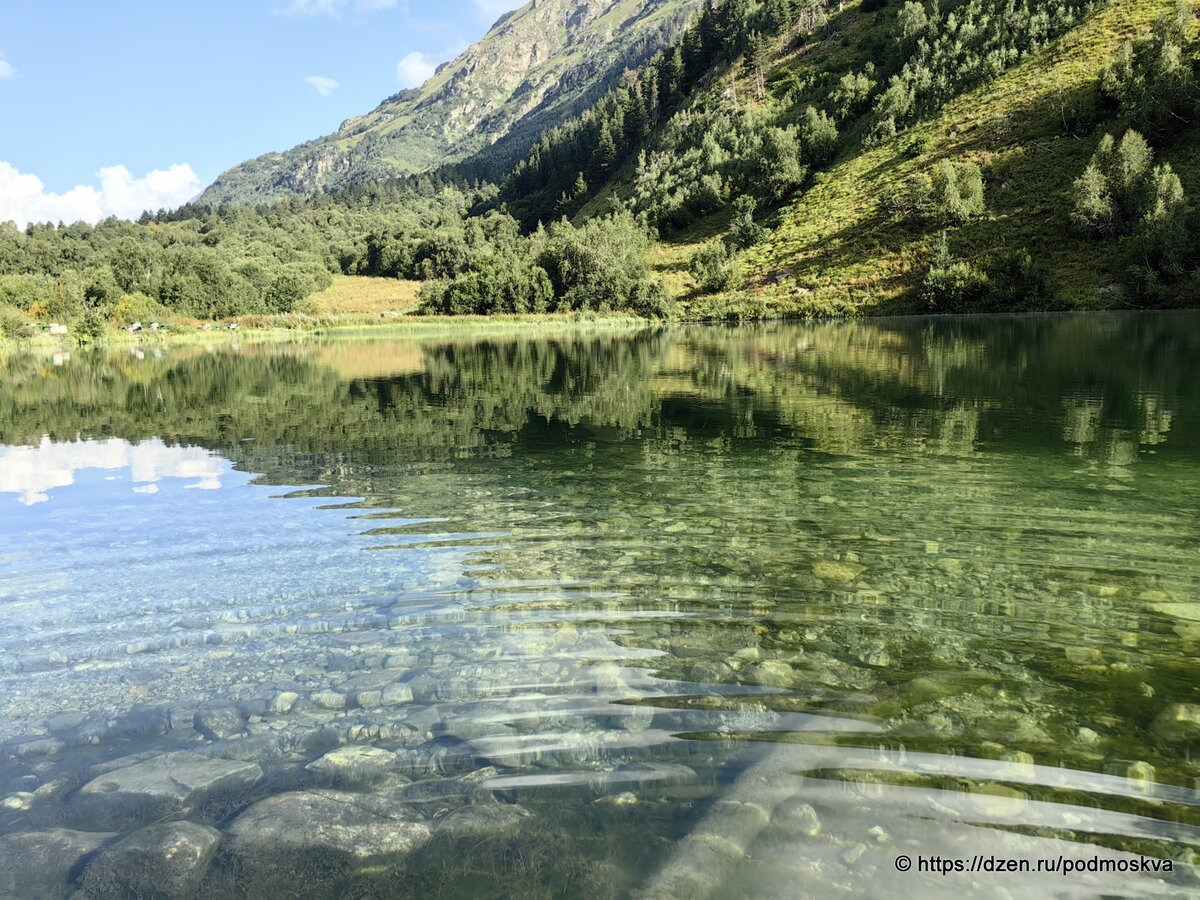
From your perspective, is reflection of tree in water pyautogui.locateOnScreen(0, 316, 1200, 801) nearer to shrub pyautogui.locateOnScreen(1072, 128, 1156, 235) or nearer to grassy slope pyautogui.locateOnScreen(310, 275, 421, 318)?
shrub pyautogui.locateOnScreen(1072, 128, 1156, 235)

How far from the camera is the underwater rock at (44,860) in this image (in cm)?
396

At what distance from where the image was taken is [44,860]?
13.7 feet

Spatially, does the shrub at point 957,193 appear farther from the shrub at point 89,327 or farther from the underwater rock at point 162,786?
the shrub at point 89,327

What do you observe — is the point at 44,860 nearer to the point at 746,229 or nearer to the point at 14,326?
the point at 14,326

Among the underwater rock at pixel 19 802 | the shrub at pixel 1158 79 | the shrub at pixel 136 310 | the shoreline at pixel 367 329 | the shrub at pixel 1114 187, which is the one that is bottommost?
the underwater rock at pixel 19 802

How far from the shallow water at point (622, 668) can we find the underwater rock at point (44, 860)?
0.08 feet

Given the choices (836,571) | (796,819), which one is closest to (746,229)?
(836,571)

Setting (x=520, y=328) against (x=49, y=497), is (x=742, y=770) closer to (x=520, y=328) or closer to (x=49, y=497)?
(x=49, y=497)

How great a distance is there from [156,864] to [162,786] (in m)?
0.97

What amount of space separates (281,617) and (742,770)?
5886mm

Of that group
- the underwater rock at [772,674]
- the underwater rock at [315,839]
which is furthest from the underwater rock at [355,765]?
the underwater rock at [772,674]

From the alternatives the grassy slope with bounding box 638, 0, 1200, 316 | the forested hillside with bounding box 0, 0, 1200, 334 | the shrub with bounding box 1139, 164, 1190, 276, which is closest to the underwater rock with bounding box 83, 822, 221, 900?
the shrub with bounding box 1139, 164, 1190, 276

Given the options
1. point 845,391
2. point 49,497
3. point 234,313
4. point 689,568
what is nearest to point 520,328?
point 234,313

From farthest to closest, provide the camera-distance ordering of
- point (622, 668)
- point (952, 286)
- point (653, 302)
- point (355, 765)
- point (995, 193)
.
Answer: point (653, 302), point (995, 193), point (952, 286), point (622, 668), point (355, 765)
